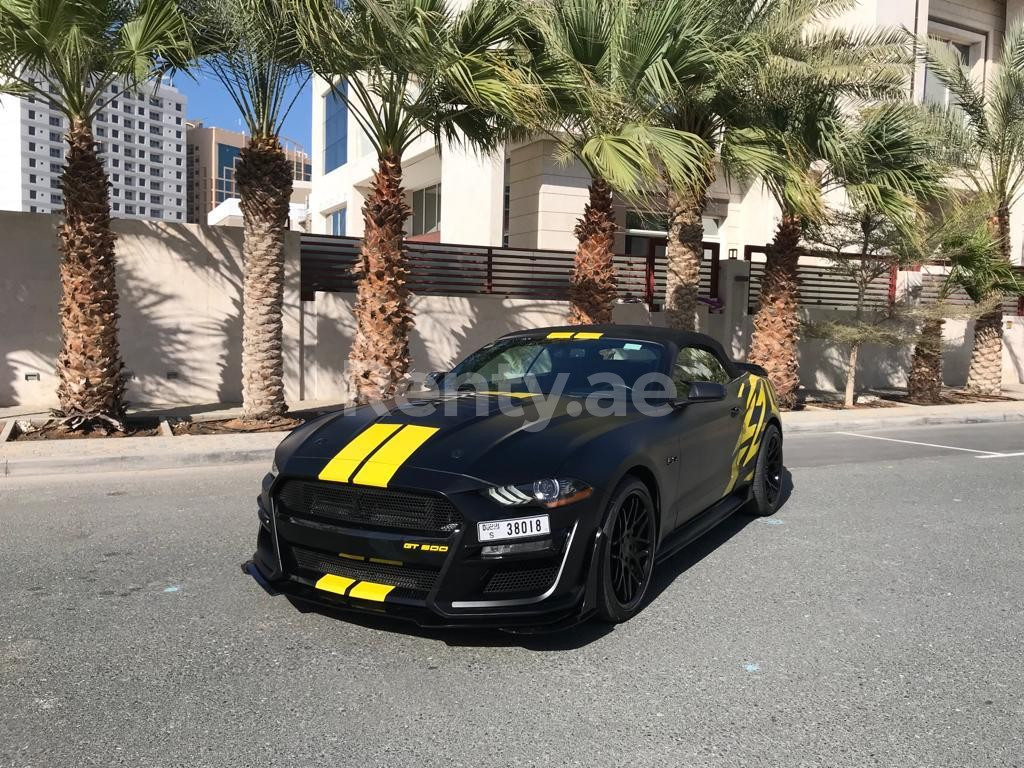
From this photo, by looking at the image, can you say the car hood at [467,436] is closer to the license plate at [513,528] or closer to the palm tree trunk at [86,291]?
the license plate at [513,528]

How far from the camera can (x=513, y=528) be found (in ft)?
11.5

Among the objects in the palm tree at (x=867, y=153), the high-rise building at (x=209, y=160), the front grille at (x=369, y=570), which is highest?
the high-rise building at (x=209, y=160)

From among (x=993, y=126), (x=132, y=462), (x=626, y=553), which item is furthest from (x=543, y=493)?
(x=993, y=126)

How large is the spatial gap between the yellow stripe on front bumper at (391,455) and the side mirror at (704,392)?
1.65 metres

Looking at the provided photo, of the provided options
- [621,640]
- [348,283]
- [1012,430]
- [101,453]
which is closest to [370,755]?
[621,640]

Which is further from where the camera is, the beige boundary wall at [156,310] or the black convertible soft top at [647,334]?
the beige boundary wall at [156,310]

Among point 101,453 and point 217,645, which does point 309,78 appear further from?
point 217,645

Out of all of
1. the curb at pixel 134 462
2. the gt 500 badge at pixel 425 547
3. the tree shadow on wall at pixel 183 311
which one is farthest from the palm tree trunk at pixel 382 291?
the gt 500 badge at pixel 425 547

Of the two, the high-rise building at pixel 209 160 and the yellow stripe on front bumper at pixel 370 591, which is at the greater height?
the high-rise building at pixel 209 160

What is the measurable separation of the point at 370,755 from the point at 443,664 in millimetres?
762

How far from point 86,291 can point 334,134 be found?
2542 centimetres

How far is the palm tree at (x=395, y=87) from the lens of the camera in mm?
8719

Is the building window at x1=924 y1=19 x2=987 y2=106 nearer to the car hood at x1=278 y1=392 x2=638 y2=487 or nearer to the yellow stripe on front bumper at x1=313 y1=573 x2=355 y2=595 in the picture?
the car hood at x1=278 y1=392 x2=638 y2=487

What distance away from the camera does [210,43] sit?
30.9ft
